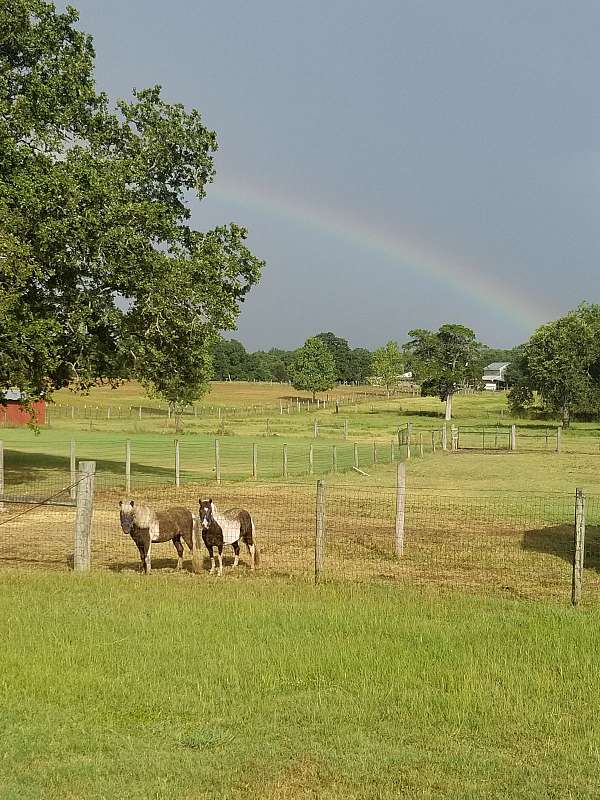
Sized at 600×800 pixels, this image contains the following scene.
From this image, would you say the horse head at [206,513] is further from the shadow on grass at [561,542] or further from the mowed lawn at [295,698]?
the shadow on grass at [561,542]

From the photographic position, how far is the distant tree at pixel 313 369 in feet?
428

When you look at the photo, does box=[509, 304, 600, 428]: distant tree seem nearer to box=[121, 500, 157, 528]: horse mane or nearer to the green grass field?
the green grass field

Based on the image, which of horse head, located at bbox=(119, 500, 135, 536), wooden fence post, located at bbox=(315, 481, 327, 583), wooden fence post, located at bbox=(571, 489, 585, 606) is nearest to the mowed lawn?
wooden fence post, located at bbox=(571, 489, 585, 606)

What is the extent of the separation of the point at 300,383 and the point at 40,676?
123334 mm

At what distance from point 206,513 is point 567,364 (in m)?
71.5

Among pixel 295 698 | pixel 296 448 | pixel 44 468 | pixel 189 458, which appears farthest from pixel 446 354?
pixel 295 698

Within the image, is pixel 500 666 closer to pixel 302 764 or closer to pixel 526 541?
pixel 302 764

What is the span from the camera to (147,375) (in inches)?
1203

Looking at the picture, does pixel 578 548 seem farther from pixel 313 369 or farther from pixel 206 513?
pixel 313 369

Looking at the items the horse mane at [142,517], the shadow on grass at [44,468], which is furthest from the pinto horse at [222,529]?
the shadow on grass at [44,468]

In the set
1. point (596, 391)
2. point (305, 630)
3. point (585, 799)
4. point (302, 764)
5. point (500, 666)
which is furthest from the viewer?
point (596, 391)

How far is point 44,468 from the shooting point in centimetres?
3419

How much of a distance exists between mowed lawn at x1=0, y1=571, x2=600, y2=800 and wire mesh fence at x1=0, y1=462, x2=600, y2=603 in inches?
118

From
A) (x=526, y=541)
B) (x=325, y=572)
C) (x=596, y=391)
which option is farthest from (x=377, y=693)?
(x=596, y=391)
